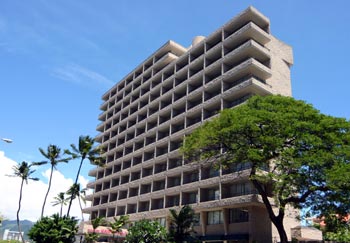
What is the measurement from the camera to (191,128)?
59.9m

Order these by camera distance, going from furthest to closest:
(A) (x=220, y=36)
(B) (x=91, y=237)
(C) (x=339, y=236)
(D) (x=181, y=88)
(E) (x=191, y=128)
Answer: (D) (x=181, y=88) < (A) (x=220, y=36) < (E) (x=191, y=128) < (B) (x=91, y=237) < (C) (x=339, y=236)

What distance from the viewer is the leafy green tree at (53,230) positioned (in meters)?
48.9

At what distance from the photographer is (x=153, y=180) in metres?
66.9

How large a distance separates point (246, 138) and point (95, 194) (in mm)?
59613

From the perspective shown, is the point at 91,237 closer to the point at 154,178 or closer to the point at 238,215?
the point at 154,178

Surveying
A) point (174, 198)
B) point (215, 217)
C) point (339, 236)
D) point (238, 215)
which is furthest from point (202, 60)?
point (339, 236)

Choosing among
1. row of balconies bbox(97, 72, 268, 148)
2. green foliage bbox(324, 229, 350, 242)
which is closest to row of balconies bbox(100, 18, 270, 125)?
row of balconies bbox(97, 72, 268, 148)

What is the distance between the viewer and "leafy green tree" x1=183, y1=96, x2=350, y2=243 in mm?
32438

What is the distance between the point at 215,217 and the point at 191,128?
1549 cm

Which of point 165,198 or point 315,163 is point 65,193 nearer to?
point 165,198

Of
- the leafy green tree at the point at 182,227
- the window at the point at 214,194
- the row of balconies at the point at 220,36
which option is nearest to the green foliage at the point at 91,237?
the leafy green tree at the point at 182,227

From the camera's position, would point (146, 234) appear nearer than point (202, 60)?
Yes

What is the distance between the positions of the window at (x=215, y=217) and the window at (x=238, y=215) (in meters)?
2.14

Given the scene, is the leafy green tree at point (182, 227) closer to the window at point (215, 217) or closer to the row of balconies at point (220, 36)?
the window at point (215, 217)
